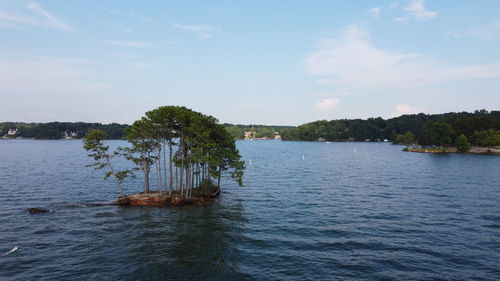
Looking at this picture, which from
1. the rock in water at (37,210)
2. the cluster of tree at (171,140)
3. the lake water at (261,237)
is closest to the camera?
the lake water at (261,237)

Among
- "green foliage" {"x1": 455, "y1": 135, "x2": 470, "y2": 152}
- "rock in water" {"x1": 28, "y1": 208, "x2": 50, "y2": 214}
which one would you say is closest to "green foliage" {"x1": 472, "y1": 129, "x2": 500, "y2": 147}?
"green foliage" {"x1": 455, "y1": 135, "x2": 470, "y2": 152}

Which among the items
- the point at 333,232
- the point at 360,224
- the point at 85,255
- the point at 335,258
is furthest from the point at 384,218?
the point at 85,255

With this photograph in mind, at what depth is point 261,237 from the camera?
3947cm

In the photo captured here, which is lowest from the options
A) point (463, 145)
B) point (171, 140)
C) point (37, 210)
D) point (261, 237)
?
point (261, 237)

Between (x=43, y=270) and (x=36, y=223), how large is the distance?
18459mm

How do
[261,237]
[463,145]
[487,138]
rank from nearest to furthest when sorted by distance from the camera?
[261,237], [463,145], [487,138]

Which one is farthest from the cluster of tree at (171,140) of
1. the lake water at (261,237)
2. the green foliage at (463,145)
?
the green foliage at (463,145)

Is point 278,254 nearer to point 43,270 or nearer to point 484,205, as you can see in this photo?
point 43,270

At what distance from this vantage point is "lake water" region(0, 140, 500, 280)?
97.7ft

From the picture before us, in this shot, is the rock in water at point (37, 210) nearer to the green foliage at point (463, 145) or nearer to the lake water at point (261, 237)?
the lake water at point (261, 237)

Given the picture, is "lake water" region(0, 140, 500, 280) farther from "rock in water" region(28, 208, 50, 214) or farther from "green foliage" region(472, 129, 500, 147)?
"green foliage" region(472, 129, 500, 147)

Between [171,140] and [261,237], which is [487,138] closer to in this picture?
[261,237]

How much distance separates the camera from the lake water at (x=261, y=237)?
29781 millimetres

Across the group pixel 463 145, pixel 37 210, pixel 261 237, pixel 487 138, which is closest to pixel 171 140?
pixel 37 210
